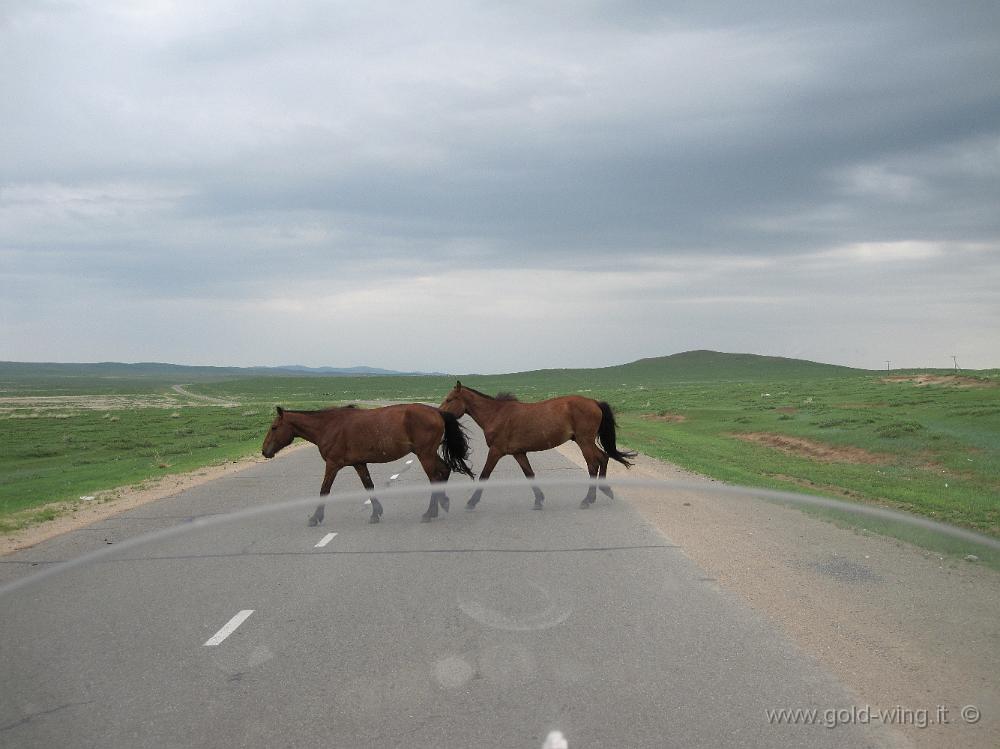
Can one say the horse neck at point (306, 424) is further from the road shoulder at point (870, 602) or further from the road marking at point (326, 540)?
the road shoulder at point (870, 602)

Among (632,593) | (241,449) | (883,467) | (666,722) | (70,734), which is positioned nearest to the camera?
(70,734)

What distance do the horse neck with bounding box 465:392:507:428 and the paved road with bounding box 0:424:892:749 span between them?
923 centimetres

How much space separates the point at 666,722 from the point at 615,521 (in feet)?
5.55

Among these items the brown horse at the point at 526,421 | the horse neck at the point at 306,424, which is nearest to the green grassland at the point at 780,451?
the brown horse at the point at 526,421

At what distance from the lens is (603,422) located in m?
13.9

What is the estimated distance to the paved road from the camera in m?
2.80

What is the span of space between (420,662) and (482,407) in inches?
397

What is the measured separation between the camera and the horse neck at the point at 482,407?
1340 centimetres

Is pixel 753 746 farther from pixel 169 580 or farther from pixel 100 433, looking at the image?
pixel 100 433

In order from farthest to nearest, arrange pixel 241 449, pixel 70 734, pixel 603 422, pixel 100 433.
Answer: pixel 100 433, pixel 241 449, pixel 603 422, pixel 70 734

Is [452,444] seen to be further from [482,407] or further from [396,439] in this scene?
[482,407]

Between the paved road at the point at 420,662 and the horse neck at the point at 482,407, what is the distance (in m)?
9.23

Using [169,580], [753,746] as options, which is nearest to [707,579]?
[753,746]

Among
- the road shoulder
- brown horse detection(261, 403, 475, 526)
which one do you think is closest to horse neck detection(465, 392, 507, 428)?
brown horse detection(261, 403, 475, 526)
